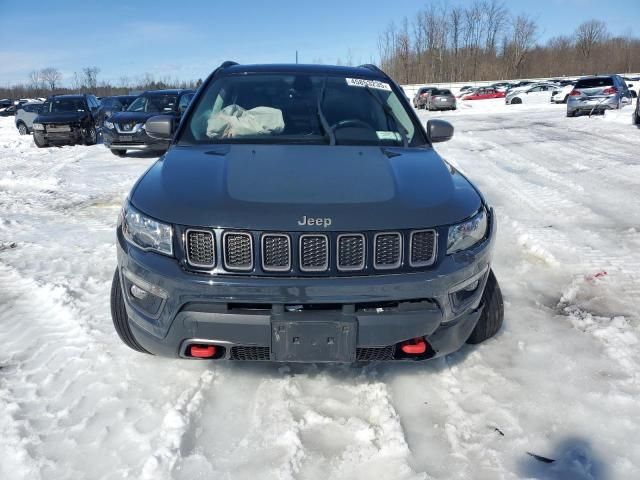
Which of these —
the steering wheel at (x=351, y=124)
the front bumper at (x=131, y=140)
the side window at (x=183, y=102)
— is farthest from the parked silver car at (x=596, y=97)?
the steering wheel at (x=351, y=124)

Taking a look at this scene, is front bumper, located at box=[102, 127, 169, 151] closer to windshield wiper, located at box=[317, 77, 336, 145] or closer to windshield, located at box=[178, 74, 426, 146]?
windshield, located at box=[178, 74, 426, 146]

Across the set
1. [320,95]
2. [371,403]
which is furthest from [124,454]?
[320,95]

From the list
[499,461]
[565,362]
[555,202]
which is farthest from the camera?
[555,202]

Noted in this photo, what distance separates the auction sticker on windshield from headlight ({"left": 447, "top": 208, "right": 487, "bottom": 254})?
5.36 feet

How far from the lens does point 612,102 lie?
19.0 metres

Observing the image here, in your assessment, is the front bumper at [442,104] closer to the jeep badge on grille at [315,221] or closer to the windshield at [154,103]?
the windshield at [154,103]

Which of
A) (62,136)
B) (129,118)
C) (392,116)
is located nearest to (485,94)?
(62,136)

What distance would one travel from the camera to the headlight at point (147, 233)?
2.18m

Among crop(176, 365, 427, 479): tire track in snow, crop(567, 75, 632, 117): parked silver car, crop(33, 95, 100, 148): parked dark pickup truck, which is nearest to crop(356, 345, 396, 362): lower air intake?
crop(176, 365, 427, 479): tire track in snow

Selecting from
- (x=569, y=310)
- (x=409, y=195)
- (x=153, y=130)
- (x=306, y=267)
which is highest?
(x=153, y=130)

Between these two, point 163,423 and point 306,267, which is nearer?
point 306,267

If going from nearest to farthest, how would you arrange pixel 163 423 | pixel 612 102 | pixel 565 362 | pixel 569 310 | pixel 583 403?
1. pixel 163 423
2. pixel 583 403
3. pixel 565 362
4. pixel 569 310
5. pixel 612 102

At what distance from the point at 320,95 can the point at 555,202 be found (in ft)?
13.7

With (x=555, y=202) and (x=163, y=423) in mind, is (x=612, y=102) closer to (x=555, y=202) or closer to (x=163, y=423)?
(x=555, y=202)
